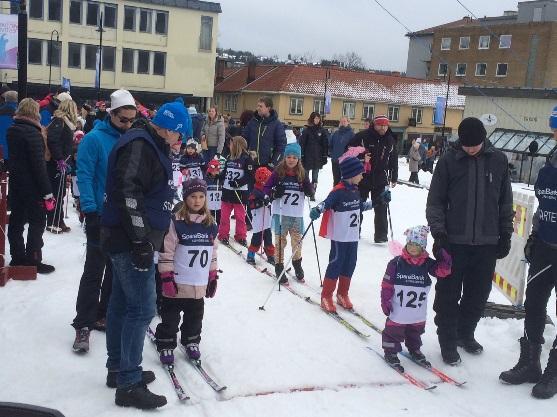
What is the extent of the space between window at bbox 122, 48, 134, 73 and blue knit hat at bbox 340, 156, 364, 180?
130 feet

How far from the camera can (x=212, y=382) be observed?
4.34 m

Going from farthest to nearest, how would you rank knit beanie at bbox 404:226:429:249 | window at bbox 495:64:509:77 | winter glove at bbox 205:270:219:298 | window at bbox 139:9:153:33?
window at bbox 495:64:509:77 < window at bbox 139:9:153:33 < knit beanie at bbox 404:226:429:249 < winter glove at bbox 205:270:219:298

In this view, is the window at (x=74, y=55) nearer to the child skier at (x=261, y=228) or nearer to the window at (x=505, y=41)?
the child skier at (x=261, y=228)

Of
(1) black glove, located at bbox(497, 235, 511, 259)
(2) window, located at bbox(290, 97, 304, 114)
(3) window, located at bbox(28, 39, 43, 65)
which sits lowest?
(1) black glove, located at bbox(497, 235, 511, 259)

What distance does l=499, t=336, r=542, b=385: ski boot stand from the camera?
4.85 meters

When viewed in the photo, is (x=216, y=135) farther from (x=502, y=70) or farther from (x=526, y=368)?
(x=502, y=70)

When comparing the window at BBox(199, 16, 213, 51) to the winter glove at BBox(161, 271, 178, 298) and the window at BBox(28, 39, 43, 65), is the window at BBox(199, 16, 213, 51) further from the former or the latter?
the winter glove at BBox(161, 271, 178, 298)

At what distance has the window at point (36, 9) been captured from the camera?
130 ft

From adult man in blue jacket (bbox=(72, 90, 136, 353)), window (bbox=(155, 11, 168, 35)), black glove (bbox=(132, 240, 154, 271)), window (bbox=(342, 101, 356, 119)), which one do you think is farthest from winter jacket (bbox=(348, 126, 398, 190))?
window (bbox=(342, 101, 356, 119))

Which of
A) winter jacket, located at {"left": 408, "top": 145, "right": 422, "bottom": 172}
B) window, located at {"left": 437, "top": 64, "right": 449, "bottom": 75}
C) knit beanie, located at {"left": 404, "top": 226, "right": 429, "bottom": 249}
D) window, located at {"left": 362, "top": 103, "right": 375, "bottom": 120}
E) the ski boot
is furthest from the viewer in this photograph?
window, located at {"left": 437, "top": 64, "right": 449, "bottom": 75}

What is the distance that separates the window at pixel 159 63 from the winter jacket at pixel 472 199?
4084 centimetres

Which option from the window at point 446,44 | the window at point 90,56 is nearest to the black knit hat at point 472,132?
the window at point 90,56

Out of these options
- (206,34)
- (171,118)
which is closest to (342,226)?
(171,118)

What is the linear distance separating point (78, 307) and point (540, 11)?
2493 inches
